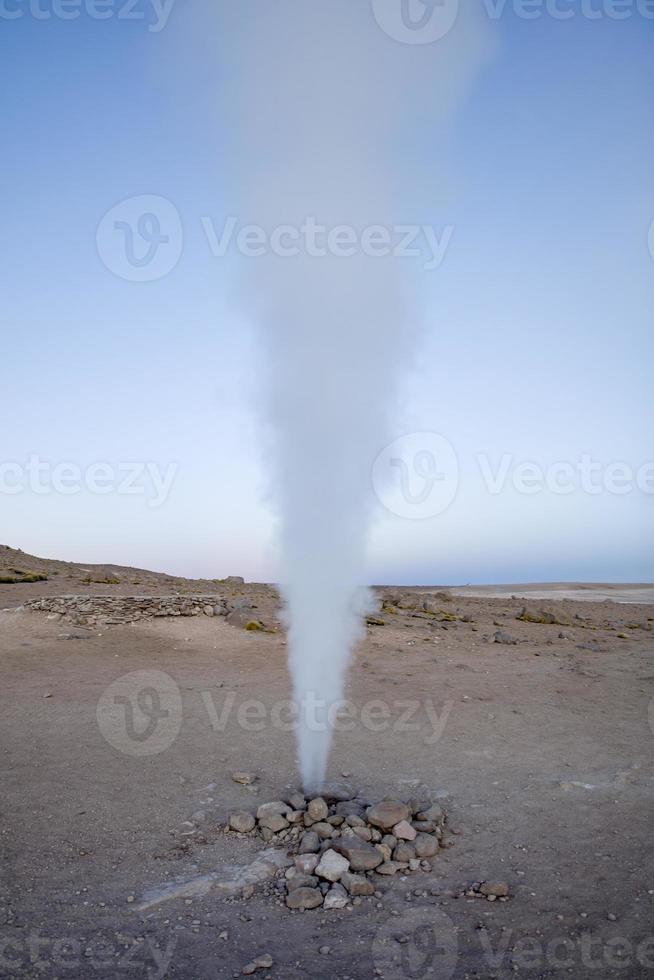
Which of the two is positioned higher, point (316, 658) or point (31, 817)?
point (316, 658)

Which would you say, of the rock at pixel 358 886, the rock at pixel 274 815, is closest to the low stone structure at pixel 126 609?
the rock at pixel 274 815

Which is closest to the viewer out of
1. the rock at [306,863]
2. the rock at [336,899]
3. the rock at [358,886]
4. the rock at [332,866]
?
the rock at [336,899]

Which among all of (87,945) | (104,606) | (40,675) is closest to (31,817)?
(87,945)

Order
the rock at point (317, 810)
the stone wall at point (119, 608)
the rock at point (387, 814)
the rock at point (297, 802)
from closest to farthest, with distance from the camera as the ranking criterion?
the rock at point (387, 814)
the rock at point (317, 810)
the rock at point (297, 802)
the stone wall at point (119, 608)

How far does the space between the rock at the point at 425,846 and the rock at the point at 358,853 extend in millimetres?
437

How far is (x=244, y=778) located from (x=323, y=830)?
2010mm

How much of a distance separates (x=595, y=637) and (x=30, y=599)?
1875 cm

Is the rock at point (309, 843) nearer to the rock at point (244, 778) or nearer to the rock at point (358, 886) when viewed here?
the rock at point (358, 886)

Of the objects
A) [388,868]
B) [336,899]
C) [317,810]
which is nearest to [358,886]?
[336,899]

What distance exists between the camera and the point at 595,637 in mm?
19844

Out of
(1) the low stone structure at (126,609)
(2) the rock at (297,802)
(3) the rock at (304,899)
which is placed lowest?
(3) the rock at (304,899)

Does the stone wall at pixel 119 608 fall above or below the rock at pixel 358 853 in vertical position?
above

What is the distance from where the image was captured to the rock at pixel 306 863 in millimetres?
5500

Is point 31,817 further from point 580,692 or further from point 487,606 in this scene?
point 487,606
